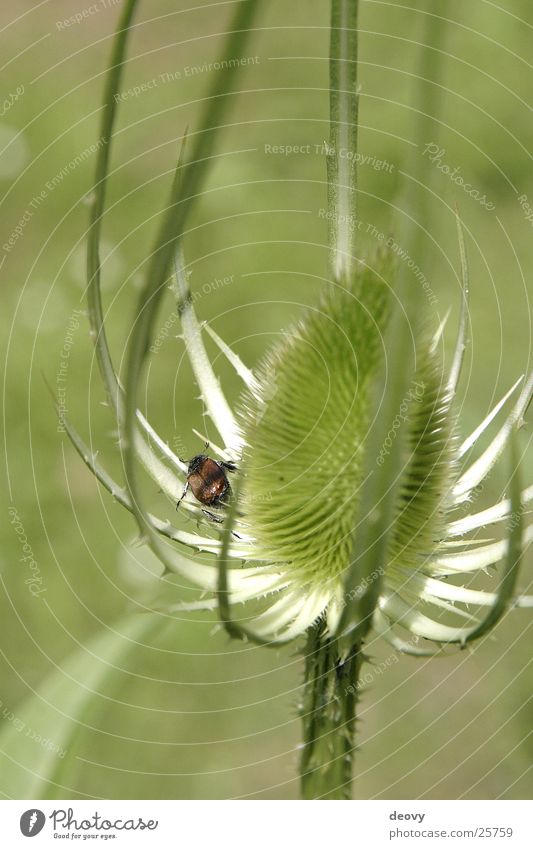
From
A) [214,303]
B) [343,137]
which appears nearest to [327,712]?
[343,137]

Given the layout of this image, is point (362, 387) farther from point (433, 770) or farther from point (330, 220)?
point (433, 770)

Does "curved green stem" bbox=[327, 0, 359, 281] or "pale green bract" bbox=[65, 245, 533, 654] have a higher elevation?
"curved green stem" bbox=[327, 0, 359, 281]

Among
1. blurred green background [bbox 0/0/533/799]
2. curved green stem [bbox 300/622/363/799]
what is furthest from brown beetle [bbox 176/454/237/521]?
blurred green background [bbox 0/0/533/799]

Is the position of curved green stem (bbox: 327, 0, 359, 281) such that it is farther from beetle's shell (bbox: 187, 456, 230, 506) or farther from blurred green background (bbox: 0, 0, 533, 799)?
blurred green background (bbox: 0, 0, 533, 799)

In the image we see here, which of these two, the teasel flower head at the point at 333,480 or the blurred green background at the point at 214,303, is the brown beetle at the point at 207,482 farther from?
the blurred green background at the point at 214,303

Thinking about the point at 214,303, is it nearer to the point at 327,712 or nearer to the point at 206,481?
the point at 206,481
